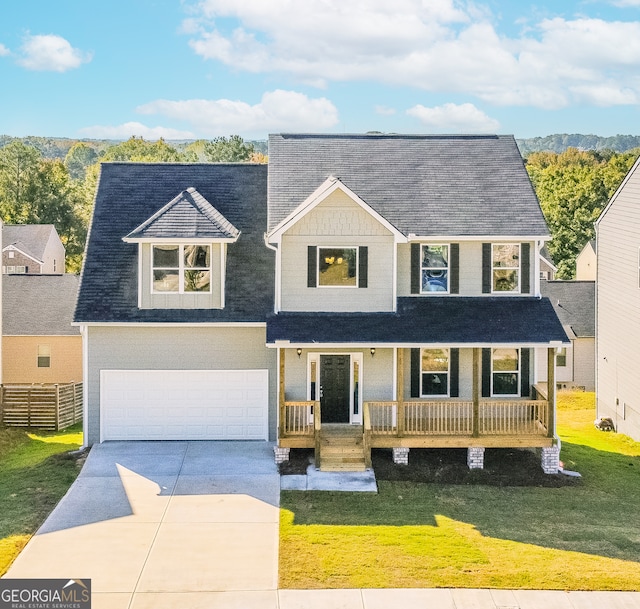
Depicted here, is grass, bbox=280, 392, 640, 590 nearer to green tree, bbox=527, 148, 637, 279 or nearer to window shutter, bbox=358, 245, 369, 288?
A: window shutter, bbox=358, 245, 369, 288

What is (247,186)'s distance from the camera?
24094 mm

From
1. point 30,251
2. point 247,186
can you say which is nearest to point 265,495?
point 247,186

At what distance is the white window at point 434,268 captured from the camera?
70.5ft

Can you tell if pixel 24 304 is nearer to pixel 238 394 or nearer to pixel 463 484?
pixel 238 394

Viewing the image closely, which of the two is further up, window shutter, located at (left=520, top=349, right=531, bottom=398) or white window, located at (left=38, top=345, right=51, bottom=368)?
window shutter, located at (left=520, top=349, right=531, bottom=398)

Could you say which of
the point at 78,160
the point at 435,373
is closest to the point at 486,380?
the point at 435,373

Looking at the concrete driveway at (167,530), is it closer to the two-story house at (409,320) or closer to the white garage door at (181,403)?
the white garage door at (181,403)

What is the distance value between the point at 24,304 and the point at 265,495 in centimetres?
2093

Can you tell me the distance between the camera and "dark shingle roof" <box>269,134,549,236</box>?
2155cm

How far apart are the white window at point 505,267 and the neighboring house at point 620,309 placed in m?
6.06

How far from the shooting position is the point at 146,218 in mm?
22859

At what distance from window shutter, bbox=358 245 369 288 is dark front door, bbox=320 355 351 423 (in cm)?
208

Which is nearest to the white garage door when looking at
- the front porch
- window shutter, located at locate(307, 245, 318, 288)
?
the front porch

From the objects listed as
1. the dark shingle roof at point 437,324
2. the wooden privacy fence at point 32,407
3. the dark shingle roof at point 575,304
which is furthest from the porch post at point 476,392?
the dark shingle roof at point 575,304
